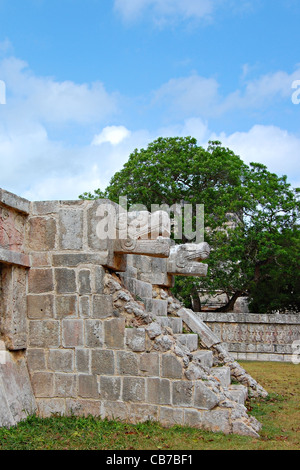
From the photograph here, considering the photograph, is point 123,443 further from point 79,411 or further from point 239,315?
point 239,315

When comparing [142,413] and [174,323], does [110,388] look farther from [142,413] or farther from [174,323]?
[174,323]

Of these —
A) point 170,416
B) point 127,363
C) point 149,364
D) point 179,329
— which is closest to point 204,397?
point 170,416

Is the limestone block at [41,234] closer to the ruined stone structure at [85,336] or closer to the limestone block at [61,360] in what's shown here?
the ruined stone structure at [85,336]

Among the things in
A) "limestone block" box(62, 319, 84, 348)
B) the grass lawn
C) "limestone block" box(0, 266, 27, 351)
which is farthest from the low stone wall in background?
"limestone block" box(0, 266, 27, 351)

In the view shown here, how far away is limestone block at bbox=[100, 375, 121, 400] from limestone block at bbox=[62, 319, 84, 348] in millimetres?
533

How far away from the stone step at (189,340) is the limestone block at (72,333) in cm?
218

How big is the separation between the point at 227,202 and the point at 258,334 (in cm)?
440

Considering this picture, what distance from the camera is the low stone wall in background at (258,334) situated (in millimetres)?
15453

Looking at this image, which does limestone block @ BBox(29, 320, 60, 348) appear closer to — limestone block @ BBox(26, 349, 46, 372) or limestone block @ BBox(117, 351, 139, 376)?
limestone block @ BBox(26, 349, 46, 372)

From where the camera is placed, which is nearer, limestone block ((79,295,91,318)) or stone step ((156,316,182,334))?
limestone block ((79,295,91,318))

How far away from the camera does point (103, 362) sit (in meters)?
6.04

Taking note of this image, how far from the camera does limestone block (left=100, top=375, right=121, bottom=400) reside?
5965 mm

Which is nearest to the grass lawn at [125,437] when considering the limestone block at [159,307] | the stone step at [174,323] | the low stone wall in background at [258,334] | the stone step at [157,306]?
the stone step at [174,323]

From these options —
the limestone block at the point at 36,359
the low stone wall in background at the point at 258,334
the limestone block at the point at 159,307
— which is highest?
the limestone block at the point at 159,307
